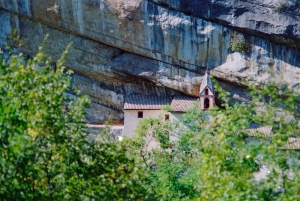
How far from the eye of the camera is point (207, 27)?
103 ft

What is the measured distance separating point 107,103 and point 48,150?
23.1 metres

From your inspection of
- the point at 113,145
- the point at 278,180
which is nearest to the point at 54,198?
the point at 113,145

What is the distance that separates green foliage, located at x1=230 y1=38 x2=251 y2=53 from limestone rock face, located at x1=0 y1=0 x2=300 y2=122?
11 centimetres

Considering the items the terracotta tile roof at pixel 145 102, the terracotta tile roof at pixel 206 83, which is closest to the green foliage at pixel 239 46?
the terracotta tile roof at pixel 206 83

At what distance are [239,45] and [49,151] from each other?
20547 mm

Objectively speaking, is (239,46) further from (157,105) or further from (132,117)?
(132,117)

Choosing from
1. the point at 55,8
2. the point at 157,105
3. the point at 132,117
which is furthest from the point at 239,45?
the point at 55,8

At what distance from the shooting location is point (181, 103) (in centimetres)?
3369

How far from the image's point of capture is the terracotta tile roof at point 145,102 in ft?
112

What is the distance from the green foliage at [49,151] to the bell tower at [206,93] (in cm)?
2022

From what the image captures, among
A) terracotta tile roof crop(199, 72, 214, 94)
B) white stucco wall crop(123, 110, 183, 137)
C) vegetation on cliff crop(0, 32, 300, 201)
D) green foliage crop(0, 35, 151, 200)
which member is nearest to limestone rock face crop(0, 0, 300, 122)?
terracotta tile roof crop(199, 72, 214, 94)

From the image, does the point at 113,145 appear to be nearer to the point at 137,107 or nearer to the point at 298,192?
the point at 298,192

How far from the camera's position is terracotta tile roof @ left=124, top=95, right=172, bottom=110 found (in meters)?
34.1

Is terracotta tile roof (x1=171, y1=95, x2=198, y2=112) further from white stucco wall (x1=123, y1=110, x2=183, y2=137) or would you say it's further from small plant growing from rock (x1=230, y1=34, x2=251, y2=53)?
small plant growing from rock (x1=230, y1=34, x2=251, y2=53)
